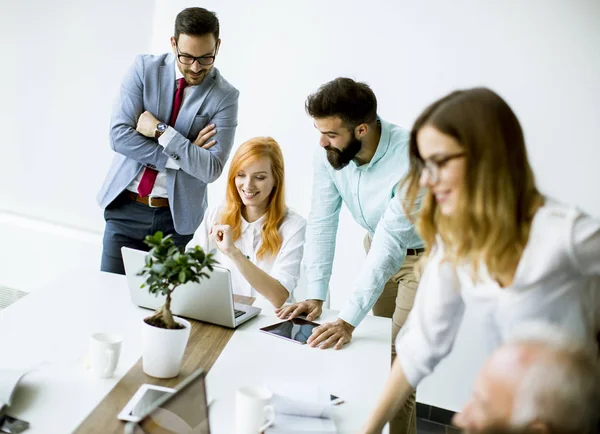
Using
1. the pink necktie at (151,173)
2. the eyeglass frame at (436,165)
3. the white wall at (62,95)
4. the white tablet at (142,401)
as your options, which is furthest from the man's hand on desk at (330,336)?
the white wall at (62,95)

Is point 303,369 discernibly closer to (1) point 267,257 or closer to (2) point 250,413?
(2) point 250,413

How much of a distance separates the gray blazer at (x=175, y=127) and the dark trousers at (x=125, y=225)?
0.05 m

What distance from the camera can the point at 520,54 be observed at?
119 inches

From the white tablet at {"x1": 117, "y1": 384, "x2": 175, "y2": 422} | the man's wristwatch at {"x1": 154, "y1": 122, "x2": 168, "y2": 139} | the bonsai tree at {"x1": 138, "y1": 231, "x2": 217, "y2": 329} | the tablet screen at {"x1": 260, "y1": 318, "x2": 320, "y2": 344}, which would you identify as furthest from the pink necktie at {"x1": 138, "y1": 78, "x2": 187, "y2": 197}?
the white tablet at {"x1": 117, "y1": 384, "x2": 175, "y2": 422}

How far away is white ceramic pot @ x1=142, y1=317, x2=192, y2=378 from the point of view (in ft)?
5.31

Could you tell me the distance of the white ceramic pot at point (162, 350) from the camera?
1.62m

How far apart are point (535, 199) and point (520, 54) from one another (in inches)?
77.7

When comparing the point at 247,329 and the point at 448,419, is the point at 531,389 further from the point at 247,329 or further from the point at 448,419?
the point at 448,419

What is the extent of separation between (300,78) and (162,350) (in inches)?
83.7

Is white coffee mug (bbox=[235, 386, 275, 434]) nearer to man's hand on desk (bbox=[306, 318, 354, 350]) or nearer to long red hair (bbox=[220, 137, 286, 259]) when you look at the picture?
man's hand on desk (bbox=[306, 318, 354, 350])

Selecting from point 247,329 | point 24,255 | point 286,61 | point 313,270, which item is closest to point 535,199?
point 247,329

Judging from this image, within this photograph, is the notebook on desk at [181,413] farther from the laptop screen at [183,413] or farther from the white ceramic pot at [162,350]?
the white ceramic pot at [162,350]

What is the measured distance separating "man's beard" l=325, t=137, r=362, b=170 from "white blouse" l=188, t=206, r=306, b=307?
30 cm

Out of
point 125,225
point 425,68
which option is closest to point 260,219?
point 125,225
